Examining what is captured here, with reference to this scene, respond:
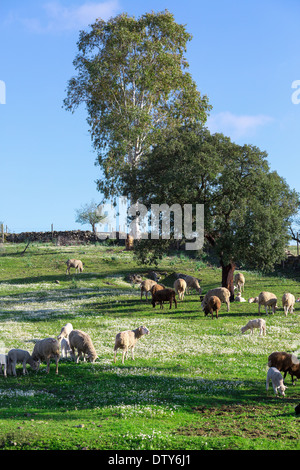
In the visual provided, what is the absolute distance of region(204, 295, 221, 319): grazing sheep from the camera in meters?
33.6

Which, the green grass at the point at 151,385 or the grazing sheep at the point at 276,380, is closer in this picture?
the green grass at the point at 151,385

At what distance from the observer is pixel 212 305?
33.7m

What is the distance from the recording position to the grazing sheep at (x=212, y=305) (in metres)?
33.6

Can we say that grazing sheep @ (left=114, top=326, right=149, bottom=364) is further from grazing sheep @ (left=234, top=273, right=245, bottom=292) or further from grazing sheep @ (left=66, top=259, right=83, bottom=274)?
grazing sheep @ (left=66, top=259, right=83, bottom=274)

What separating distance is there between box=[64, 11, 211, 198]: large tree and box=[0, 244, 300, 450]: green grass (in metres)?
28.0

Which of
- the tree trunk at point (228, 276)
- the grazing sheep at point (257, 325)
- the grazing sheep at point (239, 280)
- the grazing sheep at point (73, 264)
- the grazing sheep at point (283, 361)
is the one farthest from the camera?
the grazing sheep at point (73, 264)

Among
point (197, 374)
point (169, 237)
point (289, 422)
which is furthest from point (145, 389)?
point (169, 237)

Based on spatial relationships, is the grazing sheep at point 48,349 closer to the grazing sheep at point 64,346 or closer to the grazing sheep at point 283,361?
the grazing sheep at point 64,346

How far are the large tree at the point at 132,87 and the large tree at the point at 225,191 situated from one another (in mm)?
16726

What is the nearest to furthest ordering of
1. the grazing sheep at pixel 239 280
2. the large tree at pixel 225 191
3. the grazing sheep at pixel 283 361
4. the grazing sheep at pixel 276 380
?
the grazing sheep at pixel 276 380 → the grazing sheep at pixel 283 361 → the large tree at pixel 225 191 → the grazing sheep at pixel 239 280

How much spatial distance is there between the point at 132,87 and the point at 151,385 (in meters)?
53.6

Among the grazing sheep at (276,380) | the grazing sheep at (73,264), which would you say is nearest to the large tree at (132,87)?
the grazing sheep at (73,264)

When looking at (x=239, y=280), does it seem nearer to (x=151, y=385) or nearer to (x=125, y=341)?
(x=125, y=341)
